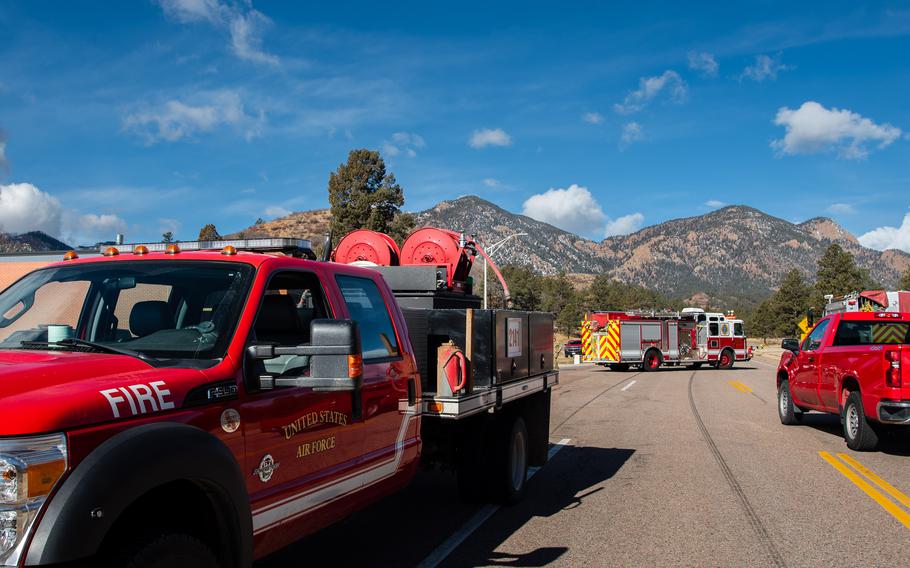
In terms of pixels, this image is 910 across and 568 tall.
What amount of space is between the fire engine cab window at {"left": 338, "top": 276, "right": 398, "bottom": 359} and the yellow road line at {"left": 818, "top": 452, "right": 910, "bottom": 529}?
4913mm

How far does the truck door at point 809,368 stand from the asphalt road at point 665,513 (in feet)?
2.38

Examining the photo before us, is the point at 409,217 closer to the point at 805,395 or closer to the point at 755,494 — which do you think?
the point at 805,395

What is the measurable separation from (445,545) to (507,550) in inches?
19.4

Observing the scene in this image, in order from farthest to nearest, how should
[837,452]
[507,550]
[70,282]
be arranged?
[837,452] < [507,550] < [70,282]

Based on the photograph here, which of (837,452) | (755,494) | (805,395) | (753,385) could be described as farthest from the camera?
(753,385)

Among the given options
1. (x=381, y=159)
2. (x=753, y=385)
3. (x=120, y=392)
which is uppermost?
(x=381, y=159)

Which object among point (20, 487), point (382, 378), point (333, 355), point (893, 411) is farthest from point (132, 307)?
point (893, 411)

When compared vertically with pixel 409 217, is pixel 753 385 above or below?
below

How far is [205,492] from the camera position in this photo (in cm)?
316

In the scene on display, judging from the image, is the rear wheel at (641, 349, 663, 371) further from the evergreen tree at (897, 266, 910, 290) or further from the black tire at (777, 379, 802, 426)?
the evergreen tree at (897, 266, 910, 290)

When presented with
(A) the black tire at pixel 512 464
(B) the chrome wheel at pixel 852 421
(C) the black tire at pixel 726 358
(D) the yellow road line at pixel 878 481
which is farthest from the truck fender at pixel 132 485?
(C) the black tire at pixel 726 358

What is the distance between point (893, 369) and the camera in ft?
31.8

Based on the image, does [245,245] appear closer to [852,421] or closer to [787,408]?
[852,421]

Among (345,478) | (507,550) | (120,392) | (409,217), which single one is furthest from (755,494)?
(409,217)
